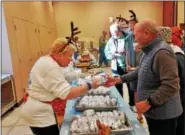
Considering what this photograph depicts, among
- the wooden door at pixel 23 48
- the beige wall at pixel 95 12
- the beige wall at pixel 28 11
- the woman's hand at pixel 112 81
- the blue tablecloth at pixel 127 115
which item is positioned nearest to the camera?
the blue tablecloth at pixel 127 115

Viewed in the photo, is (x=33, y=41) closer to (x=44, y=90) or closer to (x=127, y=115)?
(x=44, y=90)

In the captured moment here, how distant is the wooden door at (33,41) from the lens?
5640 millimetres

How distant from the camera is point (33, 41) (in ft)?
19.5

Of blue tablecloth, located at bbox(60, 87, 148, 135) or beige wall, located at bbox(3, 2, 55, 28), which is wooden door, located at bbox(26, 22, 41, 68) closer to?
beige wall, located at bbox(3, 2, 55, 28)

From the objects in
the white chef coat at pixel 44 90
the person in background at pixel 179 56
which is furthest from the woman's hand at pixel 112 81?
the white chef coat at pixel 44 90

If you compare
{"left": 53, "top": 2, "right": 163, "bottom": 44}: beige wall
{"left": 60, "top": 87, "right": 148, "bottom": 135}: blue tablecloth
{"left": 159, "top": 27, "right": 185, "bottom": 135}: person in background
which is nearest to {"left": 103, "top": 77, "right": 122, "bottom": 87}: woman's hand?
{"left": 60, "top": 87, "right": 148, "bottom": 135}: blue tablecloth

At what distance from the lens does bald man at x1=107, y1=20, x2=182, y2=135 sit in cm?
144

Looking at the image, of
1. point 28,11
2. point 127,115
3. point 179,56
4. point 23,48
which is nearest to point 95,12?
point 28,11

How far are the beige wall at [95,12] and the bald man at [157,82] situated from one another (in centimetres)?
851

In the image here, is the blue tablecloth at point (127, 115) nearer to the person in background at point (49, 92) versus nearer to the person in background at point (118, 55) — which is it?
the person in background at point (49, 92)

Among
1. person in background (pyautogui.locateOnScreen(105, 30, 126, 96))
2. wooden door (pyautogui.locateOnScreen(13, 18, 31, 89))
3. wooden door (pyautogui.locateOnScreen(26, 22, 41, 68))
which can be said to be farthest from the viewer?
wooden door (pyautogui.locateOnScreen(26, 22, 41, 68))

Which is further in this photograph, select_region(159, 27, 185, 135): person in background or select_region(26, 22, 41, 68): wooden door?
select_region(26, 22, 41, 68): wooden door

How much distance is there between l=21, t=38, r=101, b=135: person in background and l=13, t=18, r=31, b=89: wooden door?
3256 millimetres

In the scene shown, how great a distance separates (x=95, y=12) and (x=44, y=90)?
346 inches
